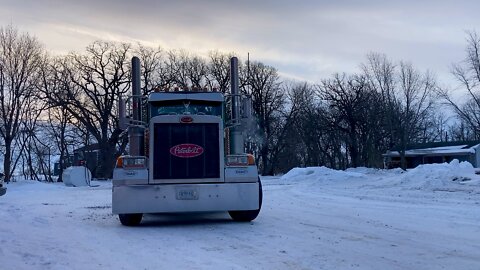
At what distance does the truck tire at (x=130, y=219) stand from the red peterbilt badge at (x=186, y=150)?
1.64 metres

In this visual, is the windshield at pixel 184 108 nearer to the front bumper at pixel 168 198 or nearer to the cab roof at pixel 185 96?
the cab roof at pixel 185 96

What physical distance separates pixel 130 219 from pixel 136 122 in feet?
7.32

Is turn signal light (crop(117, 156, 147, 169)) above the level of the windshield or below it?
below

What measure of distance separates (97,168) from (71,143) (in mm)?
6119

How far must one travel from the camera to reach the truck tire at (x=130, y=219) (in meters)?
12.0

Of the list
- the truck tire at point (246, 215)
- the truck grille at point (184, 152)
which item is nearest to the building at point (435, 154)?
the truck tire at point (246, 215)

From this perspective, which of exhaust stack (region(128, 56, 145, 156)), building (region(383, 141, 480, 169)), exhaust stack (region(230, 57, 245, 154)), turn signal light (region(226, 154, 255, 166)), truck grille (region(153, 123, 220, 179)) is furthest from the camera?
building (region(383, 141, 480, 169))

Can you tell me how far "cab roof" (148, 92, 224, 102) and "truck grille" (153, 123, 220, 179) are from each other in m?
1.35

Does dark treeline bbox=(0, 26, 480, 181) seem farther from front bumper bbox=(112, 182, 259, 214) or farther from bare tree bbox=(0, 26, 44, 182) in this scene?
front bumper bbox=(112, 182, 259, 214)

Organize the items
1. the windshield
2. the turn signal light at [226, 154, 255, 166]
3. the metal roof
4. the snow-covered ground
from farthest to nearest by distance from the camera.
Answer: the metal roof → the windshield → the turn signal light at [226, 154, 255, 166] → the snow-covered ground

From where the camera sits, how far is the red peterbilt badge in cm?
1181

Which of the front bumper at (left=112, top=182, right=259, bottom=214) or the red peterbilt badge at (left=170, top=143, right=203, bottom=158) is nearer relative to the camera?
the front bumper at (left=112, top=182, right=259, bottom=214)

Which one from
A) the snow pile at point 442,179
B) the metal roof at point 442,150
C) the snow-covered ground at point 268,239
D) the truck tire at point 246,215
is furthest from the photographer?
the metal roof at point 442,150

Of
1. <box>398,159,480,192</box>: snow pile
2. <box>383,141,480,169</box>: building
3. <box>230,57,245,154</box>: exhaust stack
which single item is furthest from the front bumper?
<box>383,141,480,169</box>: building
